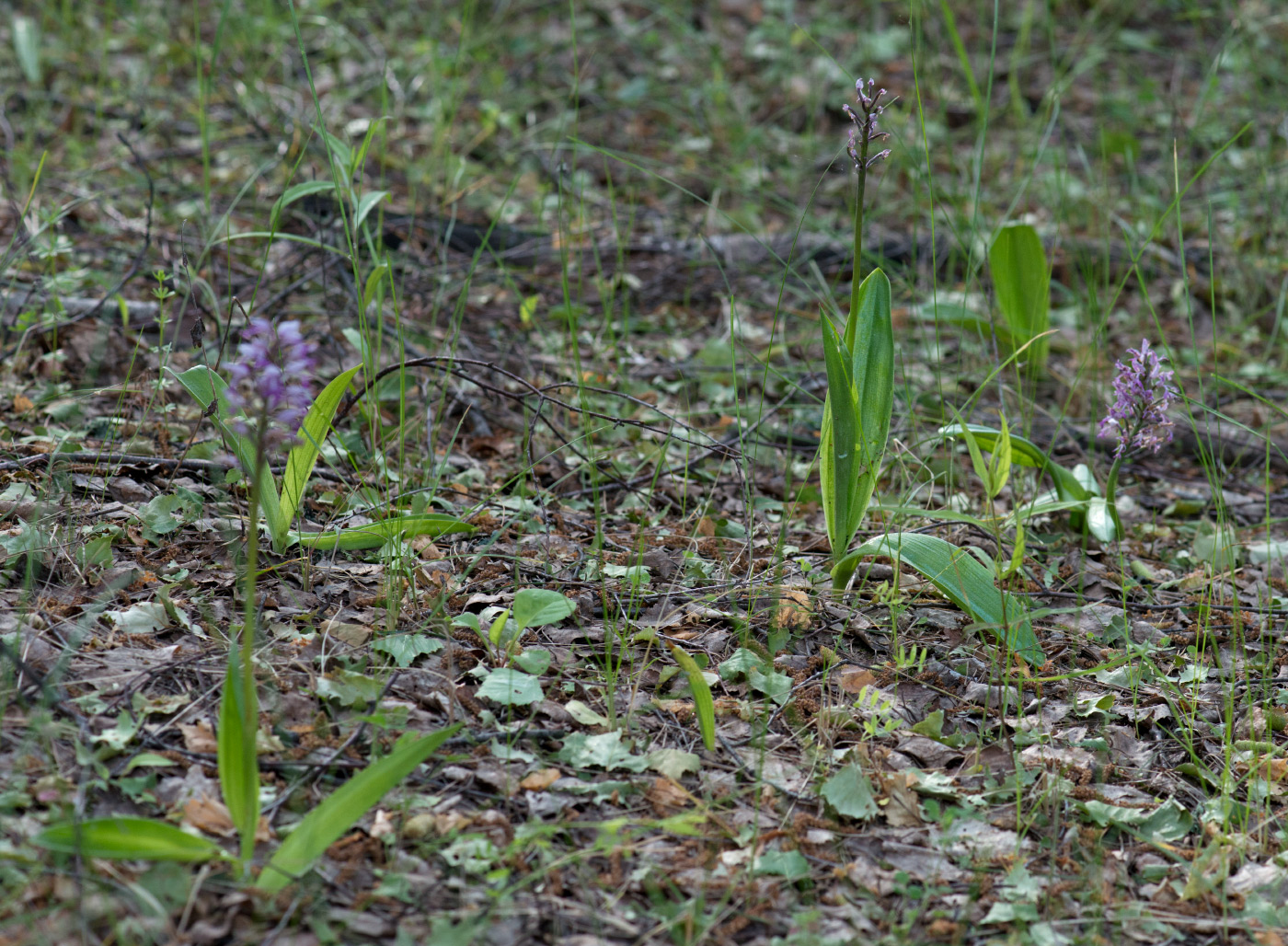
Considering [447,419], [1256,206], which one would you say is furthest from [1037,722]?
[1256,206]

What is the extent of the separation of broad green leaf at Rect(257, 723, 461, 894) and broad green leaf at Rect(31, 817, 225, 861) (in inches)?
3.3

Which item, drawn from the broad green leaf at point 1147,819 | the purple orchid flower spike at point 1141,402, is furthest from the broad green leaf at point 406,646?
the purple orchid flower spike at point 1141,402

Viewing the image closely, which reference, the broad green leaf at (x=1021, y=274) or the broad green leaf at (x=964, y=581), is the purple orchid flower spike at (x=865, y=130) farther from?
the broad green leaf at (x=1021, y=274)

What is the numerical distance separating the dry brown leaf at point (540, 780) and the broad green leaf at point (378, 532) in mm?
558

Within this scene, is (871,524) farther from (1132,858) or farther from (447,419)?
(447,419)

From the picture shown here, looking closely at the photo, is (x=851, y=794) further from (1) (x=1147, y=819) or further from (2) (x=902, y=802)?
(1) (x=1147, y=819)

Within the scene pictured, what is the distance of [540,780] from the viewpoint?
1.50 m

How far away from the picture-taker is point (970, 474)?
2670mm

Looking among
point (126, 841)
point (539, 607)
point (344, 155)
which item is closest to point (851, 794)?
point (539, 607)

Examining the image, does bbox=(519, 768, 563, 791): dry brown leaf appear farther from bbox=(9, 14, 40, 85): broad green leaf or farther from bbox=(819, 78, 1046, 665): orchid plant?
bbox=(9, 14, 40, 85): broad green leaf

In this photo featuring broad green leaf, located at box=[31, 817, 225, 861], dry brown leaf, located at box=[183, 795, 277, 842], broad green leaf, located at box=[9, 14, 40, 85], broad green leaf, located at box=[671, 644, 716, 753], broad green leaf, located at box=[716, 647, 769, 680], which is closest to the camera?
broad green leaf, located at box=[31, 817, 225, 861]

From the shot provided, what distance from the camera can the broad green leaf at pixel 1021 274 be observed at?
2.88 m

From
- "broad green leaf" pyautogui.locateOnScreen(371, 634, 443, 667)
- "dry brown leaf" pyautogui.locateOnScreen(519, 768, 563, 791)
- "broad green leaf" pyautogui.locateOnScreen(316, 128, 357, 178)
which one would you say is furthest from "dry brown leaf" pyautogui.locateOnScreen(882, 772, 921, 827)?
"broad green leaf" pyautogui.locateOnScreen(316, 128, 357, 178)

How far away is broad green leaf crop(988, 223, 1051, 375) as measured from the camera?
2.88 meters
